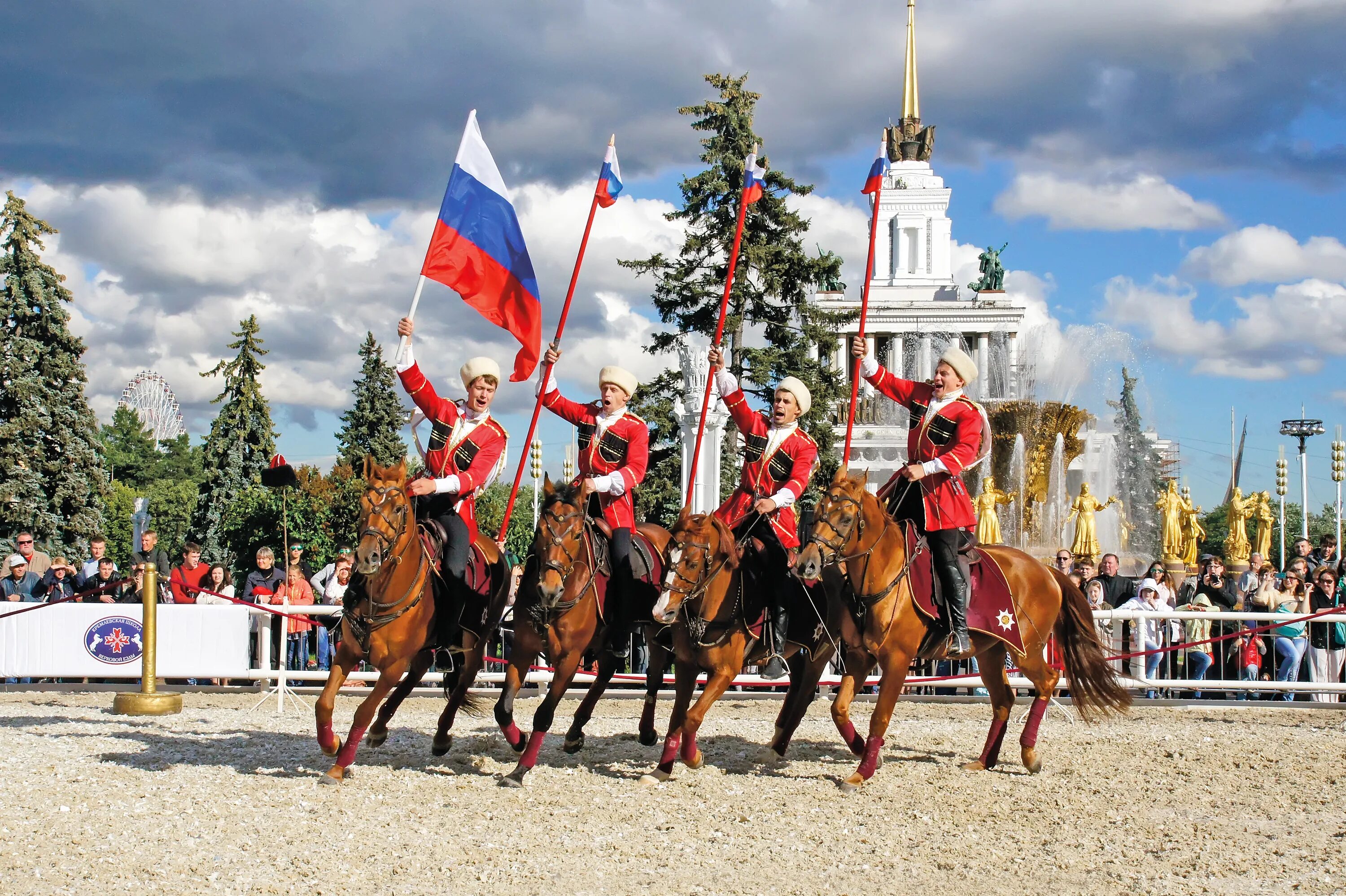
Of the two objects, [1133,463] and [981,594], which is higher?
[1133,463]

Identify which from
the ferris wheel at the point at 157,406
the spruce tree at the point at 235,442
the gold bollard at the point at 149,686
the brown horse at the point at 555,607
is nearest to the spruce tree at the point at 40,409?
the spruce tree at the point at 235,442

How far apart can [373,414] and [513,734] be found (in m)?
52.0

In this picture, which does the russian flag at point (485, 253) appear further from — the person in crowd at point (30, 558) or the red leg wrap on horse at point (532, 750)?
the person in crowd at point (30, 558)

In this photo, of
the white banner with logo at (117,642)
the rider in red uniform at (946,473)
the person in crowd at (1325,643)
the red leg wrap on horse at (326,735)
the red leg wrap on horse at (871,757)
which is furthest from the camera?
the white banner with logo at (117,642)

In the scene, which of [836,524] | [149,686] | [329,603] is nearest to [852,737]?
[836,524]

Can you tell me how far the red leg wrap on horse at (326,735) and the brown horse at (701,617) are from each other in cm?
223

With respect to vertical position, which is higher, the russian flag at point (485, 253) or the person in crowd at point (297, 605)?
the russian flag at point (485, 253)

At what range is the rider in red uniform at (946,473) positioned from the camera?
9.94 meters

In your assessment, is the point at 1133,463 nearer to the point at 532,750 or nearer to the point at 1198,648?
the point at 1198,648

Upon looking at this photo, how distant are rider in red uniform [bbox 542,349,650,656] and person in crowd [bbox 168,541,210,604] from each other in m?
8.04

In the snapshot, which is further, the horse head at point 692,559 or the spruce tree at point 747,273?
the spruce tree at point 747,273

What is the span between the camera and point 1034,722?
10.6m

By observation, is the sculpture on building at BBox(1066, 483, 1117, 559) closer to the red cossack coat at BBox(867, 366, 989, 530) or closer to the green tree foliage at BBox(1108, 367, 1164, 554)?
the green tree foliage at BBox(1108, 367, 1164, 554)

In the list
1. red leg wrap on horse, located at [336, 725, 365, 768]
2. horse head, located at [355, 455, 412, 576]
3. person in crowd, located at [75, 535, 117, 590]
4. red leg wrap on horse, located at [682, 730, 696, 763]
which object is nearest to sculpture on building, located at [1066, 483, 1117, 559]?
person in crowd, located at [75, 535, 117, 590]
